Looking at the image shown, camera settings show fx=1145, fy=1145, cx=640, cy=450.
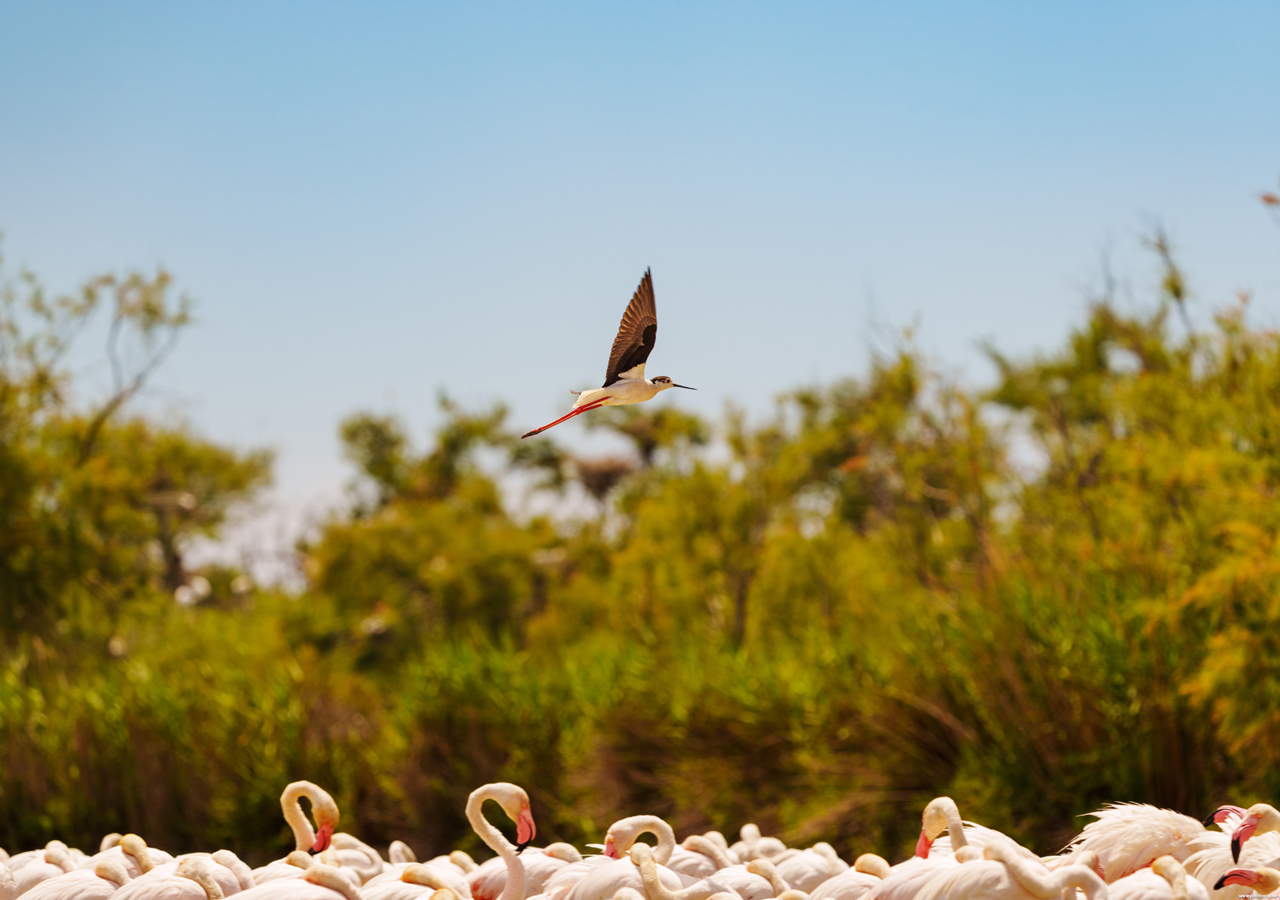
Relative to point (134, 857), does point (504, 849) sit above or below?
below

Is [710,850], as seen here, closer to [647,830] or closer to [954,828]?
[647,830]

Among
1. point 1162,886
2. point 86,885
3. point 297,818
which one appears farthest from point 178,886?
point 1162,886

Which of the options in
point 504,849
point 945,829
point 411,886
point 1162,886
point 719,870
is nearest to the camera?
point 1162,886

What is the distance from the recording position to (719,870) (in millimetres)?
6230

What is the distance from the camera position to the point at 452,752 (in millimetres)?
13305

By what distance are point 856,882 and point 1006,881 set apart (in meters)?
1.10

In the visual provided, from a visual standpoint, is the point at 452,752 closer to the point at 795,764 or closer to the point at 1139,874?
the point at 795,764

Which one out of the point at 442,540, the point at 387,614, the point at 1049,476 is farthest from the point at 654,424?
the point at 1049,476

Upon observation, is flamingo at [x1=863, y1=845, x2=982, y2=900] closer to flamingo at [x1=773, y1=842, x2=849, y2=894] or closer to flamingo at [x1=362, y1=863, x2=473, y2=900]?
flamingo at [x1=773, y1=842, x2=849, y2=894]

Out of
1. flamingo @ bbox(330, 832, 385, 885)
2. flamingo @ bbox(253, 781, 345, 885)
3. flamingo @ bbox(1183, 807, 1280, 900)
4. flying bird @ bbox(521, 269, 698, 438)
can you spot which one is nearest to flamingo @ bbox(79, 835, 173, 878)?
flamingo @ bbox(253, 781, 345, 885)

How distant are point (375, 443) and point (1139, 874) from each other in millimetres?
37214

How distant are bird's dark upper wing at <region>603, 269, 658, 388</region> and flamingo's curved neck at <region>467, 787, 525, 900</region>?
313cm

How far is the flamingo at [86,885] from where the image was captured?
560 cm

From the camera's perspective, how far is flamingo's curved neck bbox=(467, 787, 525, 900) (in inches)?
219
